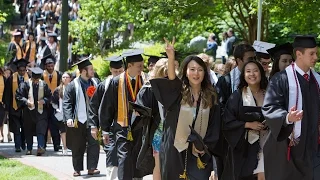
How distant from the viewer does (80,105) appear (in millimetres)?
13484

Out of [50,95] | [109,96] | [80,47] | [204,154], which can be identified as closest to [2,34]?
[80,47]

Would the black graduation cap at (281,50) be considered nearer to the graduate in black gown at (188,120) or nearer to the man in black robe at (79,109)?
the graduate in black gown at (188,120)

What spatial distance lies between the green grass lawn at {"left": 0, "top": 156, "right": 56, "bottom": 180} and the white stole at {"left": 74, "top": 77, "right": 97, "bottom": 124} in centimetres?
108

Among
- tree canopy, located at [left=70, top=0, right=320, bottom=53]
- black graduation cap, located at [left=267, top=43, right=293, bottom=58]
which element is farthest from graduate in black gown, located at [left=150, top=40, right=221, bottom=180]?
tree canopy, located at [left=70, top=0, right=320, bottom=53]

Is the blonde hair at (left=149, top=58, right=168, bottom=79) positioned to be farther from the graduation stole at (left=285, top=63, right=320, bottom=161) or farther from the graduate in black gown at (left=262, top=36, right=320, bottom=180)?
the graduation stole at (left=285, top=63, right=320, bottom=161)

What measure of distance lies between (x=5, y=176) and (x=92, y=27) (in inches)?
413

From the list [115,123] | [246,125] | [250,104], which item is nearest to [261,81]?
[250,104]

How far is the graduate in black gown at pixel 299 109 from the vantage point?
793cm

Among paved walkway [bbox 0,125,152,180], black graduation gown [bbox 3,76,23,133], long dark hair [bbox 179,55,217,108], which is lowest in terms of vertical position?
paved walkway [bbox 0,125,152,180]

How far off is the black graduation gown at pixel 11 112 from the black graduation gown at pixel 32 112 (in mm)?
339

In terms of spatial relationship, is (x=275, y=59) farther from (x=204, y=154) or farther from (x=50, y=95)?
(x=50, y=95)

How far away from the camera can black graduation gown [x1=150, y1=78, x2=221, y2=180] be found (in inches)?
340

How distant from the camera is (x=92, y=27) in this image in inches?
878

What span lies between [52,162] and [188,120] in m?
6.32
